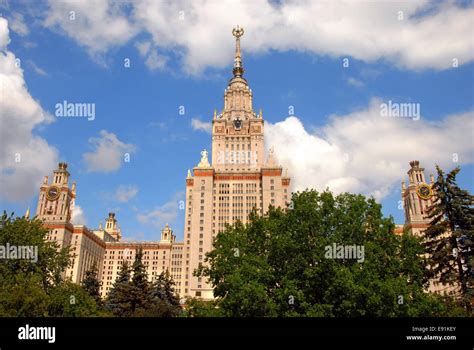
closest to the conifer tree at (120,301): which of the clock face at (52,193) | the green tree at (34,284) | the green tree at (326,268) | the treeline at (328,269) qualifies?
the green tree at (34,284)

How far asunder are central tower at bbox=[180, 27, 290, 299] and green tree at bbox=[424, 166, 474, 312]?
259ft

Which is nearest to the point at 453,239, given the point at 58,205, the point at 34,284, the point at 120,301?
the point at 34,284

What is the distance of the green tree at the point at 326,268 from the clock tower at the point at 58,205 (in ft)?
371

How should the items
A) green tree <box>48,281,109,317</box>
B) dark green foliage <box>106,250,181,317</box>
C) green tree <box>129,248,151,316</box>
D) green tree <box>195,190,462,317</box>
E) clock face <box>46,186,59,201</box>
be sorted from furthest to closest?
clock face <box>46,186,59,201</box> → green tree <box>129,248,151,316</box> → dark green foliage <box>106,250,181,317</box> → green tree <box>48,281,109,317</box> → green tree <box>195,190,462,317</box>

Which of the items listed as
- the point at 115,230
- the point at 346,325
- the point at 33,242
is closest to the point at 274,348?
the point at 346,325

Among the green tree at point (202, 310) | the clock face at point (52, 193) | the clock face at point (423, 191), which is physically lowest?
the green tree at point (202, 310)

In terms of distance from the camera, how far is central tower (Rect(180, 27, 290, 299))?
372 feet

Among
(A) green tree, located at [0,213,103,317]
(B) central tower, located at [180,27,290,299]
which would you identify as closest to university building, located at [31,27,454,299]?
(B) central tower, located at [180,27,290,299]

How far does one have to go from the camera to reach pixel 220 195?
389 feet

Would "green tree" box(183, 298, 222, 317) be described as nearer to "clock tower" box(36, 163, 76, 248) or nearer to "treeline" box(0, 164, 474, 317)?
"treeline" box(0, 164, 474, 317)

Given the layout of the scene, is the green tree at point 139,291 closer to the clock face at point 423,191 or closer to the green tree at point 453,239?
the green tree at point 453,239

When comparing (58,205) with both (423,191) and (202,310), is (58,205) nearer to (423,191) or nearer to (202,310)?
(423,191)

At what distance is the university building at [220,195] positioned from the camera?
114 meters

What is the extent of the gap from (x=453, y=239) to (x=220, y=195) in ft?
305
